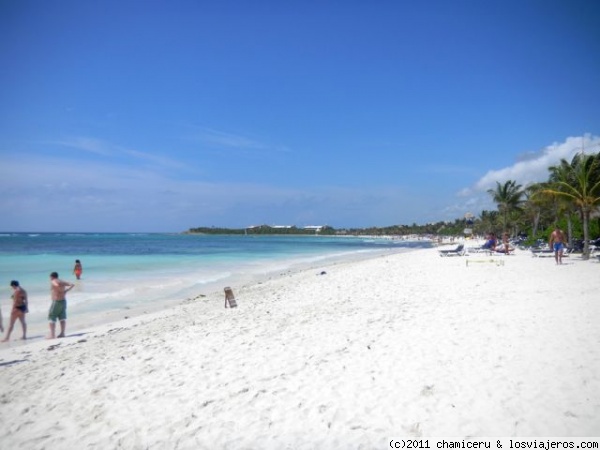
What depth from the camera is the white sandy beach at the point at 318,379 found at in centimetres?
337

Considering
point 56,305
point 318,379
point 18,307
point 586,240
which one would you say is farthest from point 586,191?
point 18,307

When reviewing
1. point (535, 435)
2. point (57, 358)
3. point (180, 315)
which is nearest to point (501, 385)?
point (535, 435)

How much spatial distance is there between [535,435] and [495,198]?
43.1 m

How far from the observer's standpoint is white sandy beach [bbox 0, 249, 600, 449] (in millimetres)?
3367

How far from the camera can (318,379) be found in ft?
14.3

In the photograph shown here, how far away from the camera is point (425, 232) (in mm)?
131500

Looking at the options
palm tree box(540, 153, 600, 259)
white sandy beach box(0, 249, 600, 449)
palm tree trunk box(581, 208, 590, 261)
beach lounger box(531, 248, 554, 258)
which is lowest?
white sandy beach box(0, 249, 600, 449)

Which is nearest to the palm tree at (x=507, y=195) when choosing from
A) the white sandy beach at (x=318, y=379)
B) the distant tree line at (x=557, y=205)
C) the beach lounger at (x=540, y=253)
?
the distant tree line at (x=557, y=205)

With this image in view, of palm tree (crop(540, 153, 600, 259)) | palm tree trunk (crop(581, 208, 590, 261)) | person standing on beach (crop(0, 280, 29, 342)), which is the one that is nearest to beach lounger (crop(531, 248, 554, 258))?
palm tree trunk (crop(581, 208, 590, 261))

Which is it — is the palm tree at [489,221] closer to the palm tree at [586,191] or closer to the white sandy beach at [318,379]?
the palm tree at [586,191]

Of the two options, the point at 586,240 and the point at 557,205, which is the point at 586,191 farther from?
the point at 557,205

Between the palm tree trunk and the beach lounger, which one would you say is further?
the beach lounger

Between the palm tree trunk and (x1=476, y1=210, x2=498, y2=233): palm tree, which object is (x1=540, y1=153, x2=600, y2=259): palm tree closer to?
the palm tree trunk

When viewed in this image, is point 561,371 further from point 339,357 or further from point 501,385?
point 339,357
